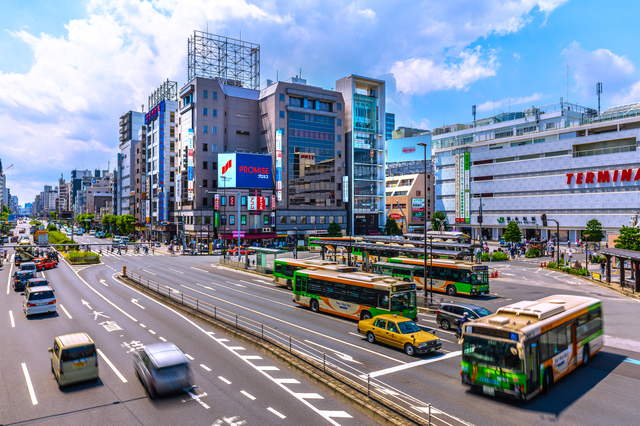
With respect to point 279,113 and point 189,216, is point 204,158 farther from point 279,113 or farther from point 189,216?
point 279,113

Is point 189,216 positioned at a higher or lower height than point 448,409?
higher

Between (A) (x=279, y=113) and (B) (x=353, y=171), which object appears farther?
(B) (x=353, y=171)

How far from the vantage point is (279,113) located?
9850 centimetres

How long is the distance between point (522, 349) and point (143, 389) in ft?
45.8

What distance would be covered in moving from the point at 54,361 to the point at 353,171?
3777 inches

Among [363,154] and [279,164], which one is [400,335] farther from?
[363,154]

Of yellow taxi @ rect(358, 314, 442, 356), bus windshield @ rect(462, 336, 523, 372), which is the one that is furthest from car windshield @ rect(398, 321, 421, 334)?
bus windshield @ rect(462, 336, 523, 372)

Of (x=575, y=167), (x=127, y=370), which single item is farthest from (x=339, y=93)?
(x=127, y=370)

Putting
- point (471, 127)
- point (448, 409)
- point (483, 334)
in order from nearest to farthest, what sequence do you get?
point (448, 409)
point (483, 334)
point (471, 127)

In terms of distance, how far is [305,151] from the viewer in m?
101

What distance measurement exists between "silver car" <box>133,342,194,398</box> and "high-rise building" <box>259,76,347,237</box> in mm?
81576

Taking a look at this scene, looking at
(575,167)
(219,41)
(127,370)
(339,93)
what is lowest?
(127,370)

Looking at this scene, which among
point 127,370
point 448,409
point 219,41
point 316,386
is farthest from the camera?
point 219,41

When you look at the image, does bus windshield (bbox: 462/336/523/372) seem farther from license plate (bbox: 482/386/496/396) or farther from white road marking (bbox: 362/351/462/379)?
white road marking (bbox: 362/351/462/379)
